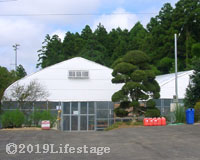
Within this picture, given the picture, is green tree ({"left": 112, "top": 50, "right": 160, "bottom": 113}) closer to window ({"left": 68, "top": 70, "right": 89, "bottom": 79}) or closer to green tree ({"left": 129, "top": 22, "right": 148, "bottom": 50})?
window ({"left": 68, "top": 70, "right": 89, "bottom": 79})

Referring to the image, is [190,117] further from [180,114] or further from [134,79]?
[134,79]

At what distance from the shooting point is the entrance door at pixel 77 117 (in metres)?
31.8

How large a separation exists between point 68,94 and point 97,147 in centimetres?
1962

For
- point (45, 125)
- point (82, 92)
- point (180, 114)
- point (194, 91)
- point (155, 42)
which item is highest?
point (155, 42)

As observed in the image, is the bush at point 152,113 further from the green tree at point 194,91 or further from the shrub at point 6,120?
the shrub at point 6,120

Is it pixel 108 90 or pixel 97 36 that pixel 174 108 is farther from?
pixel 97 36

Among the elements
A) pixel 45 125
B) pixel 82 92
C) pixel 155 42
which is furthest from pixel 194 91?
pixel 155 42

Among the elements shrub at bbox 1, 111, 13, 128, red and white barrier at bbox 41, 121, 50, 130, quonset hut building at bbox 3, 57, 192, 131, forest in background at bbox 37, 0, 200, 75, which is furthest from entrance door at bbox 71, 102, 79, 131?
forest in background at bbox 37, 0, 200, 75

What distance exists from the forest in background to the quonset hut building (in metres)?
12.6

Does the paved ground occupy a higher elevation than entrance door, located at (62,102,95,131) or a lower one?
lower

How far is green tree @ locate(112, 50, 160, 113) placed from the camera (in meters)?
25.6

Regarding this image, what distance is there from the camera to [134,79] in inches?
1011

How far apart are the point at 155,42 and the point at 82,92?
2461cm

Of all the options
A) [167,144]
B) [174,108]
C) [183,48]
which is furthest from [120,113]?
[183,48]
